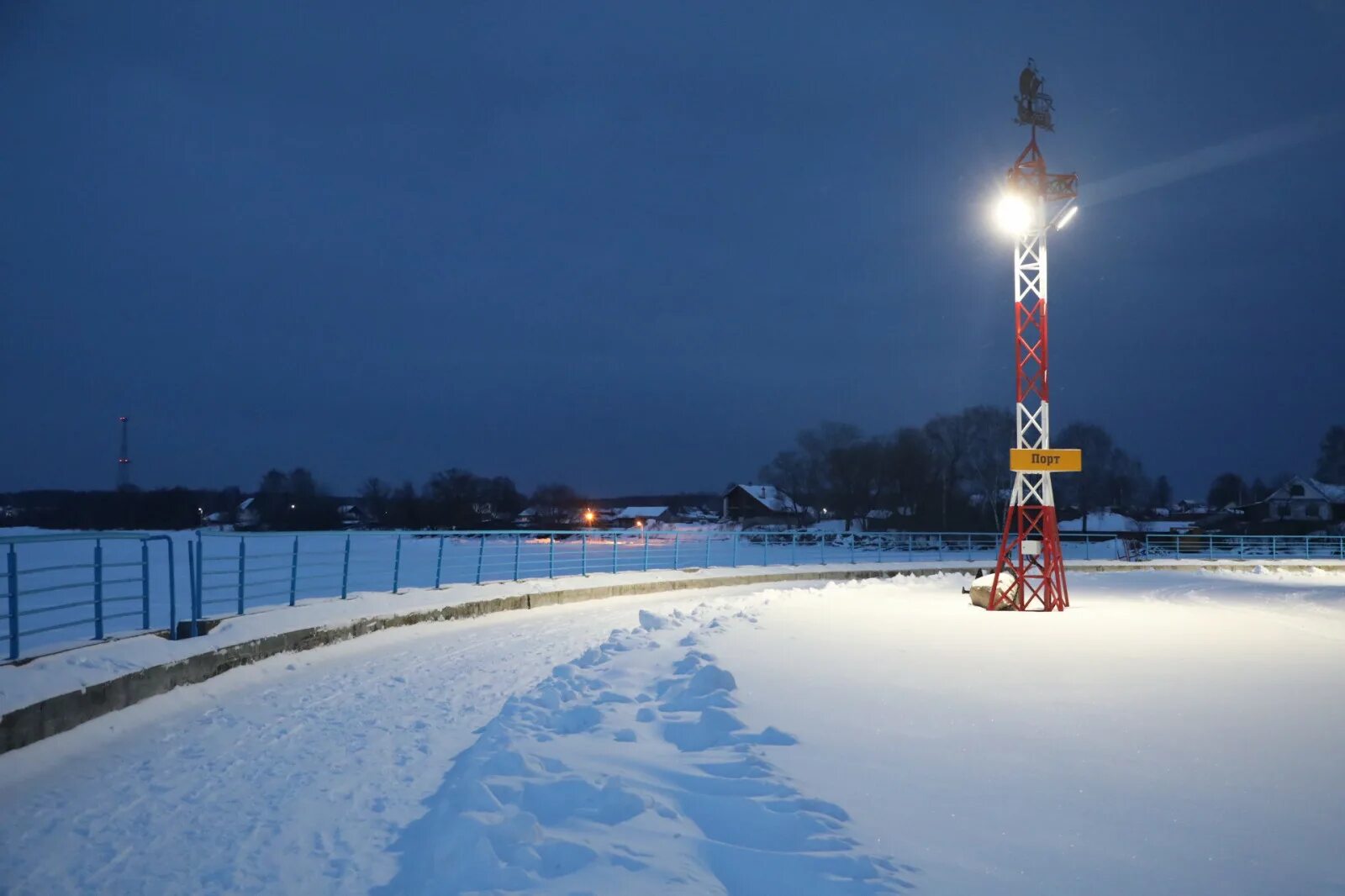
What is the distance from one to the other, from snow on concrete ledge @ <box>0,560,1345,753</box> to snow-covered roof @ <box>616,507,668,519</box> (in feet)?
342

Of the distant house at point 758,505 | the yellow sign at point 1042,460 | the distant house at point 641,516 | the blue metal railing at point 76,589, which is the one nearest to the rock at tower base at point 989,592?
the yellow sign at point 1042,460

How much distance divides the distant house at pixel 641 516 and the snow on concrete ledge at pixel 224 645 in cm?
8959

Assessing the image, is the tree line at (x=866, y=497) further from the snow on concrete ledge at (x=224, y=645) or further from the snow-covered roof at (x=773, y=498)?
the snow on concrete ledge at (x=224, y=645)

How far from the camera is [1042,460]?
736 inches

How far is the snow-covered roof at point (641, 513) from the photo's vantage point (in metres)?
128

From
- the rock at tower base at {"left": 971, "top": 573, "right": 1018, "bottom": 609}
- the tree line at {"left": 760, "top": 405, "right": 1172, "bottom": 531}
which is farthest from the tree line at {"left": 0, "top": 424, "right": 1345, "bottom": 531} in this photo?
the rock at tower base at {"left": 971, "top": 573, "right": 1018, "bottom": 609}

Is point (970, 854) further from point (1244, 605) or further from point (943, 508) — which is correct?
point (943, 508)

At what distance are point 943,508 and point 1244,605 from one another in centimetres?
5161

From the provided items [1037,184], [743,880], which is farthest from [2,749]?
[1037,184]

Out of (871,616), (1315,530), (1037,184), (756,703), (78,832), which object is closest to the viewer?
(78,832)

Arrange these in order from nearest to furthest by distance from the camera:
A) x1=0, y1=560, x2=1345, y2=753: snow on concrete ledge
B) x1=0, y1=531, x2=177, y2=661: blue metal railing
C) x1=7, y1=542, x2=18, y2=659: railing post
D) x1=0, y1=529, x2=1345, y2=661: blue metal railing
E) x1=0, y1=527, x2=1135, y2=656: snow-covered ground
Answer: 1. x1=0, y1=560, x2=1345, y2=753: snow on concrete ledge
2. x1=7, y1=542, x2=18, y2=659: railing post
3. x1=0, y1=531, x2=177, y2=661: blue metal railing
4. x1=0, y1=529, x2=1345, y2=661: blue metal railing
5. x1=0, y1=527, x2=1135, y2=656: snow-covered ground

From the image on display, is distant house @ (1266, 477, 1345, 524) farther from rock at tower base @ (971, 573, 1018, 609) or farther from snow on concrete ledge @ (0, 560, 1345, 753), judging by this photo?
snow on concrete ledge @ (0, 560, 1345, 753)

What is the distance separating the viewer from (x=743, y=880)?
4430 mm

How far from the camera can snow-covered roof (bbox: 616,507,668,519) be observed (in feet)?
421
